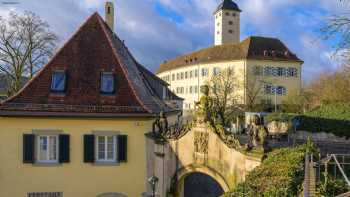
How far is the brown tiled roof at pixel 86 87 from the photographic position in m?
15.3

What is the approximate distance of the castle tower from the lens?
83.7m

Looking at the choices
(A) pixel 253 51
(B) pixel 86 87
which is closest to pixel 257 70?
(A) pixel 253 51

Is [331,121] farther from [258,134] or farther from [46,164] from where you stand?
[46,164]

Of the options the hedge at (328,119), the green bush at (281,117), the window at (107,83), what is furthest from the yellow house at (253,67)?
the window at (107,83)

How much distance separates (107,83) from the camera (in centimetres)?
1639

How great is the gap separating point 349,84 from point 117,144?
25.6 m

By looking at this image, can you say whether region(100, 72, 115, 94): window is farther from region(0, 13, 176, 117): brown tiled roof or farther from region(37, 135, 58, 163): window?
region(37, 135, 58, 163): window

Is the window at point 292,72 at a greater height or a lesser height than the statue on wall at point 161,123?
greater

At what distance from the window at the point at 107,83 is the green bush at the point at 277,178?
894 centimetres

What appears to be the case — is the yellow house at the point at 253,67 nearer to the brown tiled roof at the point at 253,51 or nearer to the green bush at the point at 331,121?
the brown tiled roof at the point at 253,51

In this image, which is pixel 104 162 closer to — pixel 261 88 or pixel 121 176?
pixel 121 176

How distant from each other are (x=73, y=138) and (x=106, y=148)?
1.43 metres

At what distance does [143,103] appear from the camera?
52.7 feet

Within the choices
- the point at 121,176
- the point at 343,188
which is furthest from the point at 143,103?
→ the point at 343,188
